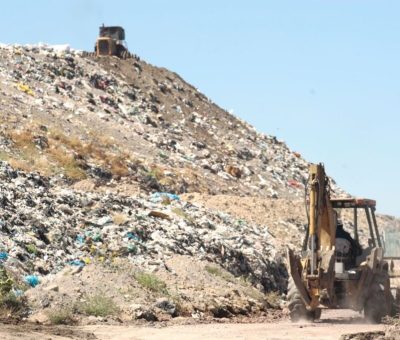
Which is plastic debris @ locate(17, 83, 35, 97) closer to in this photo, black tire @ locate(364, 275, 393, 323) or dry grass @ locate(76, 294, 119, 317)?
dry grass @ locate(76, 294, 119, 317)

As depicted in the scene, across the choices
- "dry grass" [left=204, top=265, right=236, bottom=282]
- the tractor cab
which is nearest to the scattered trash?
"dry grass" [left=204, top=265, right=236, bottom=282]

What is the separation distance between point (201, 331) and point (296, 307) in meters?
2.34

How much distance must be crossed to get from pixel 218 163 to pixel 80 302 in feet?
96.3

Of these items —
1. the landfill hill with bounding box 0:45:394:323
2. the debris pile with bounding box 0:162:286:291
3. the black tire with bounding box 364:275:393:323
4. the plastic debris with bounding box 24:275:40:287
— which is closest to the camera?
the black tire with bounding box 364:275:393:323

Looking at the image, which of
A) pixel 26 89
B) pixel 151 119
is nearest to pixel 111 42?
pixel 151 119

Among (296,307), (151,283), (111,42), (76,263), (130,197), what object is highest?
(111,42)

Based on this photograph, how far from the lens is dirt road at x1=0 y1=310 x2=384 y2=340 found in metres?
12.9

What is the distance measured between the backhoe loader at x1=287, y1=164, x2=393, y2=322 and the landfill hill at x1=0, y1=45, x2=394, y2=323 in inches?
97.8

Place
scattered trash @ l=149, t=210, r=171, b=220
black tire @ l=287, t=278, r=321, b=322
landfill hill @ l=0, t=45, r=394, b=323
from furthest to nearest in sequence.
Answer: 1. scattered trash @ l=149, t=210, r=171, b=220
2. landfill hill @ l=0, t=45, r=394, b=323
3. black tire @ l=287, t=278, r=321, b=322

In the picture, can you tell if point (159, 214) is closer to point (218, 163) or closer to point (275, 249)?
point (275, 249)

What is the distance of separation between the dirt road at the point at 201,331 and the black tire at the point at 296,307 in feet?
0.51

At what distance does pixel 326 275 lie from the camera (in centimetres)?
1509

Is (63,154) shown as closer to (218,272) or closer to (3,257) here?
(218,272)

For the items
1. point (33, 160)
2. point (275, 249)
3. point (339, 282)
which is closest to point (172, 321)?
point (339, 282)
